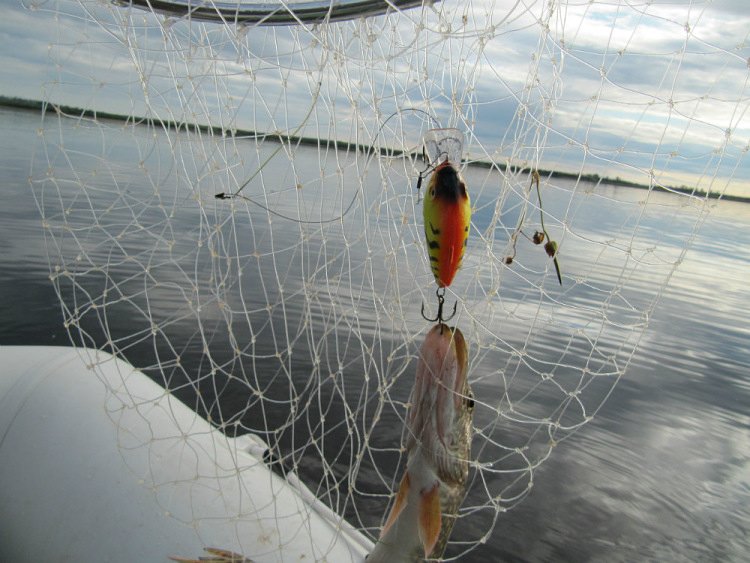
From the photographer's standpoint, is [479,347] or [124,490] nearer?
[479,347]

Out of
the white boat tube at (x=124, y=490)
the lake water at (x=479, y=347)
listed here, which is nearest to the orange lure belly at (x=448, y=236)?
the lake water at (x=479, y=347)

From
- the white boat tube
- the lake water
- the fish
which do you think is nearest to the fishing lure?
the fish

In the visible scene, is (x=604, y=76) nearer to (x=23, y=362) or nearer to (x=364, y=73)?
(x=364, y=73)

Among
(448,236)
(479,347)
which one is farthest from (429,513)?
(448,236)

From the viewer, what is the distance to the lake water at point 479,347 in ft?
12.1

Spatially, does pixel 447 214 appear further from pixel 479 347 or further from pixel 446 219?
pixel 479 347

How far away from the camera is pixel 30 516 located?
3371mm

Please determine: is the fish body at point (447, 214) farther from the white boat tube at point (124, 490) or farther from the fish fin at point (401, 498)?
the white boat tube at point (124, 490)

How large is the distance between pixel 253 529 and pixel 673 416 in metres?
5.80

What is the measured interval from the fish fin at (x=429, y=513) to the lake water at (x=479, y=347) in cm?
75

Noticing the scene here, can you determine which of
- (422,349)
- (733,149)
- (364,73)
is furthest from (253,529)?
(733,149)

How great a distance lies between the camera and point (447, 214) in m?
1.83

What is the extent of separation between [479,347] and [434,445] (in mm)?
880

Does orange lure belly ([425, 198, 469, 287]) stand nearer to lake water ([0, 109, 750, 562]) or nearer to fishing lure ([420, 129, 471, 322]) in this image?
fishing lure ([420, 129, 471, 322])
